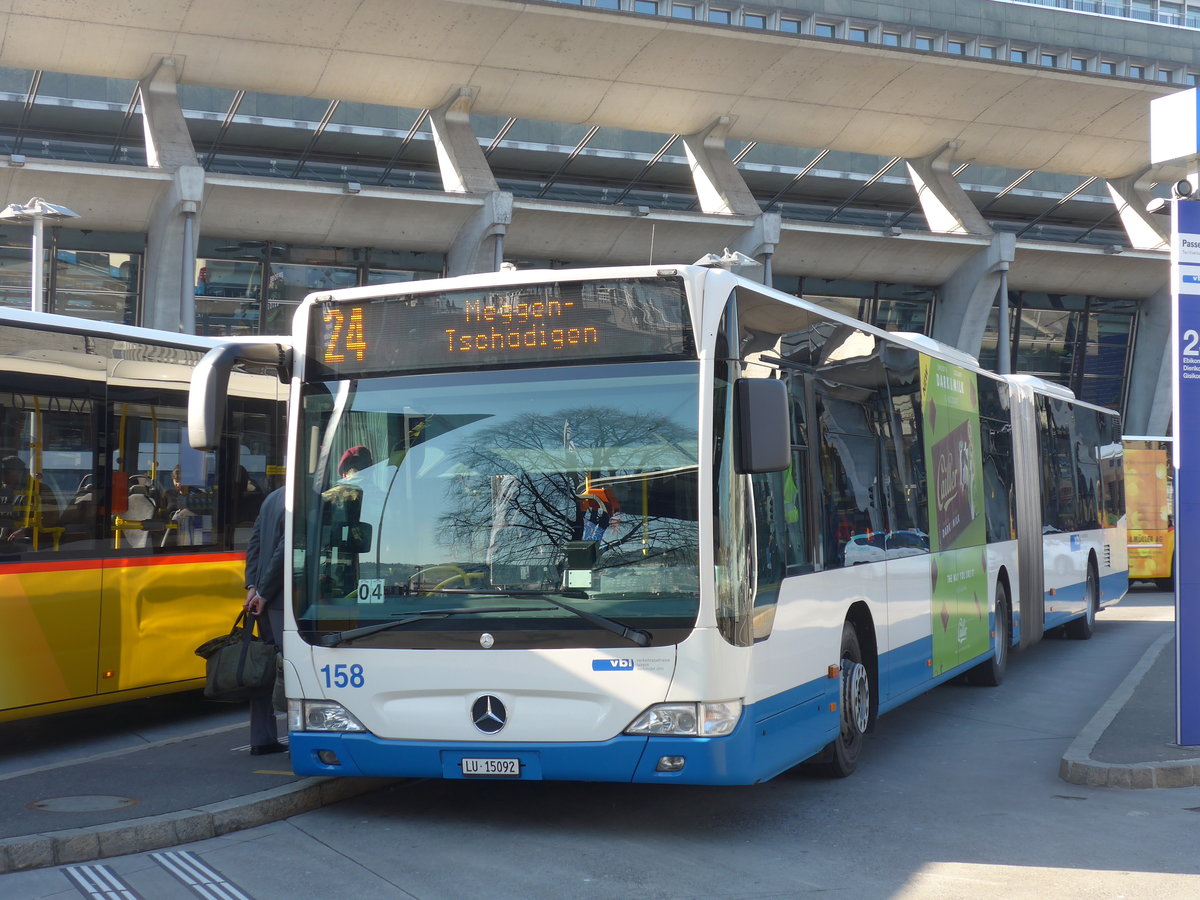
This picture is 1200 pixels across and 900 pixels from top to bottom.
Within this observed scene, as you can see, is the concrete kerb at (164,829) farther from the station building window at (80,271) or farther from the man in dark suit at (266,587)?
the station building window at (80,271)

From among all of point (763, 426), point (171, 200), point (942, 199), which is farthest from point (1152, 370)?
point (763, 426)

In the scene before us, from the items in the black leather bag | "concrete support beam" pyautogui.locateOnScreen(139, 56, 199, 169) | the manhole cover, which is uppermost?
"concrete support beam" pyautogui.locateOnScreen(139, 56, 199, 169)

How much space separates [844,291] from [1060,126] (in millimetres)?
6781

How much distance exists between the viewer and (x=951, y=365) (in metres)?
11.4

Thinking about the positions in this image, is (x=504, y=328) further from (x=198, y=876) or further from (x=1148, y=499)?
(x=1148, y=499)

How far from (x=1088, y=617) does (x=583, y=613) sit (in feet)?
41.1

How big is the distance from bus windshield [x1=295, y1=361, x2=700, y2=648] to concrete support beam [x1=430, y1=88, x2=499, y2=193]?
71.1ft

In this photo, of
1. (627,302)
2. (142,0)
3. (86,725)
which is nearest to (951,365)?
(627,302)

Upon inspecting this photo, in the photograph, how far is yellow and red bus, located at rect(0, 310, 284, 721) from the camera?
8586 millimetres

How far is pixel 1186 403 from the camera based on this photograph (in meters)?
8.72

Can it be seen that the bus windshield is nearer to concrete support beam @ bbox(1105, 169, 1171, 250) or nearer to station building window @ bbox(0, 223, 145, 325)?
station building window @ bbox(0, 223, 145, 325)

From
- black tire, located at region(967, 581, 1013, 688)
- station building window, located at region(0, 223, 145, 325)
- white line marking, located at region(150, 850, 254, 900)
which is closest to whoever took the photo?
white line marking, located at region(150, 850, 254, 900)

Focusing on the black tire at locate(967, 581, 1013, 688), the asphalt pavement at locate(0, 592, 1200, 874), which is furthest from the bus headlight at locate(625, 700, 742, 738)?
the black tire at locate(967, 581, 1013, 688)

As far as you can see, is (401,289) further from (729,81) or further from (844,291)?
(844,291)
